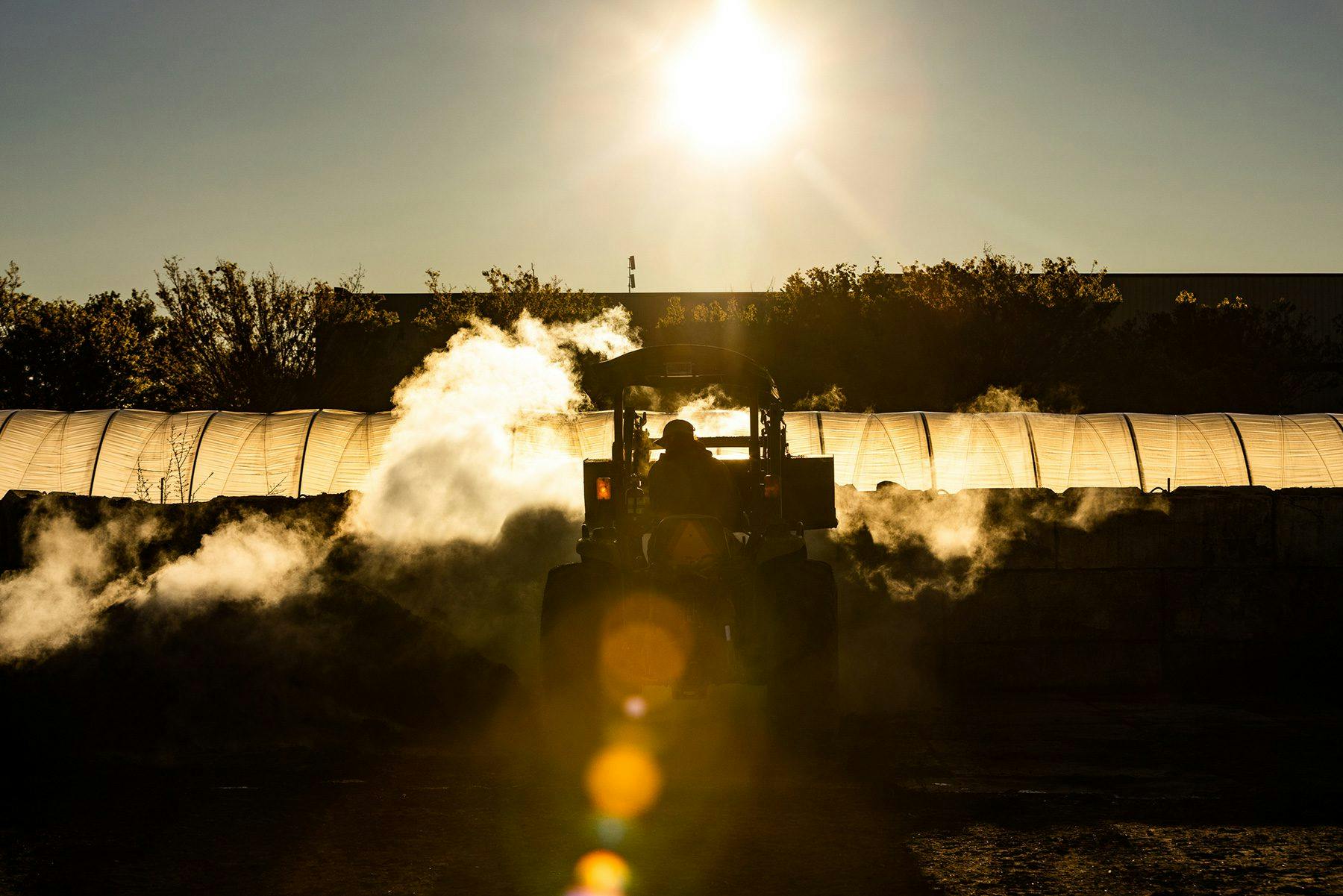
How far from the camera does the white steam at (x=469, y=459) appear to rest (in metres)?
Result: 13.8

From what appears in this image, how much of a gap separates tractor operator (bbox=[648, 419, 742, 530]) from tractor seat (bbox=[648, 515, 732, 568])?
0.62m

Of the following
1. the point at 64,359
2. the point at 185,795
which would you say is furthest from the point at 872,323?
the point at 185,795

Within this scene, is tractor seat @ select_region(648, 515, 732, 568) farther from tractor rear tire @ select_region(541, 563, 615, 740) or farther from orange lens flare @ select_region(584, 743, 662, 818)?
orange lens flare @ select_region(584, 743, 662, 818)

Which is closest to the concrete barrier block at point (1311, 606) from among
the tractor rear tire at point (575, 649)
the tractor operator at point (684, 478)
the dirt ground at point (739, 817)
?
the dirt ground at point (739, 817)

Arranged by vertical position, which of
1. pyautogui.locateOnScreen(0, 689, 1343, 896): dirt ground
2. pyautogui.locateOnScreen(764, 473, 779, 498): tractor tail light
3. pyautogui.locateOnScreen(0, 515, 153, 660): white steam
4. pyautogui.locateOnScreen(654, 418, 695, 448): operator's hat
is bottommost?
pyautogui.locateOnScreen(0, 689, 1343, 896): dirt ground

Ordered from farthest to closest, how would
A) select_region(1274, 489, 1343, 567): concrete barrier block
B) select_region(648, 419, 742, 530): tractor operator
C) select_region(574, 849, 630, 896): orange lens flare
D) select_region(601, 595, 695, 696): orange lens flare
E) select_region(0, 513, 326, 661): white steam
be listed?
select_region(1274, 489, 1343, 567): concrete barrier block < select_region(0, 513, 326, 661): white steam < select_region(648, 419, 742, 530): tractor operator < select_region(601, 595, 695, 696): orange lens flare < select_region(574, 849, 630, 896): orange lens flare

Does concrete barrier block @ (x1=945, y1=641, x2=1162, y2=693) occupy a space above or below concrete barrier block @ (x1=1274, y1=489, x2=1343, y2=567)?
below

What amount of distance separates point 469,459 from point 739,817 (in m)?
8.87

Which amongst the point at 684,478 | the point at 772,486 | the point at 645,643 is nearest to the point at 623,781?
the point at 645,643

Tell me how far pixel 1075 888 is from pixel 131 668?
7.66 meters

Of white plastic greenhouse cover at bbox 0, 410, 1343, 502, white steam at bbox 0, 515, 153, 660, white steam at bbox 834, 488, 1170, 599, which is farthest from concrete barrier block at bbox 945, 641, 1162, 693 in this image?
white plastic greenhouse cover at bbox 0, 410, 1343, 502

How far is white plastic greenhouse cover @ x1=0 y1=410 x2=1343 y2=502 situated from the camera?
955 inches

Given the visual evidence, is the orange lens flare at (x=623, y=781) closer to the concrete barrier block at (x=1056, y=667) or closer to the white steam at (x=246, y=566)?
the white steam at (x=246, y=566)

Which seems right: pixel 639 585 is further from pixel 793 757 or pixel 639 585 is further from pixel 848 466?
pixel 848 466
